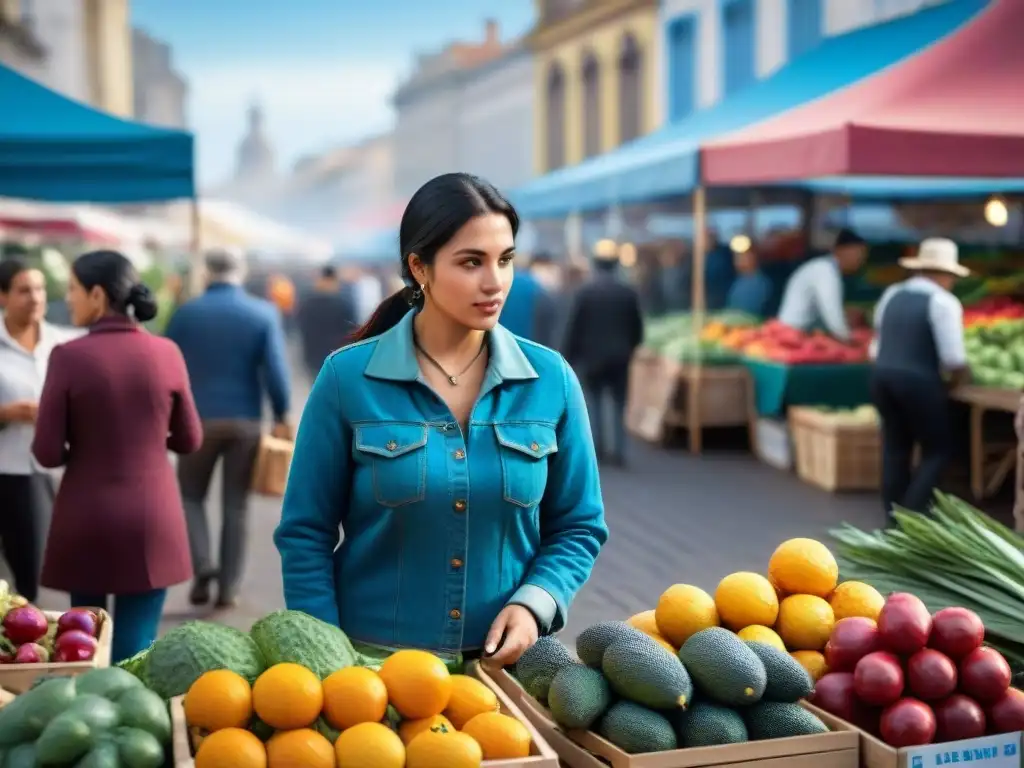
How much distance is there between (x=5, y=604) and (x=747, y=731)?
2.60 meters

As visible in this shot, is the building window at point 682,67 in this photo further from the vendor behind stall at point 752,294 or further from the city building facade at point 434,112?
the city building facade at point 434,112

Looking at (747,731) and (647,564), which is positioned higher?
(747,731)

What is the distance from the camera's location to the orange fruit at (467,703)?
2.38 metres

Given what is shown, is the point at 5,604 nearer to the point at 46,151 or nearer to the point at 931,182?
the point at 46,151

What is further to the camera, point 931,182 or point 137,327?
point 931,182

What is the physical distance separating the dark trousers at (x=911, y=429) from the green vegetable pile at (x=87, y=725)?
668cm

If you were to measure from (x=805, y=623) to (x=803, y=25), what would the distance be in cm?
2194

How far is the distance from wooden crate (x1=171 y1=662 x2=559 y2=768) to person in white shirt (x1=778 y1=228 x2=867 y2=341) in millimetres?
9726

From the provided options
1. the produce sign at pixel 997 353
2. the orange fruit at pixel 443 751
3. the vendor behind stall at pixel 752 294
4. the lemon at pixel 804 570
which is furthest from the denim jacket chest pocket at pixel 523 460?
the vendor behind stall at pixel 752 294

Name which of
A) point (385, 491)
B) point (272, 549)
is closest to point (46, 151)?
point (272, 549)

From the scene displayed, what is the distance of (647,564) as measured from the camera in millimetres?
8352

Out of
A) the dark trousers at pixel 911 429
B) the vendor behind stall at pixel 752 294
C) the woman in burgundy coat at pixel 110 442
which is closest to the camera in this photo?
the woman in burgundy coat at pixel 110 442

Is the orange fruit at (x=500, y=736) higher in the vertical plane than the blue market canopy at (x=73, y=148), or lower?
lower

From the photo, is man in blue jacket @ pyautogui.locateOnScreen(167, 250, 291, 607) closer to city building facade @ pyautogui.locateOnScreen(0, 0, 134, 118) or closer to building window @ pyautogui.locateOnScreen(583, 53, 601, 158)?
city building facade @ pyautogui.locateOnScreen(0, 0, 134, 118)
